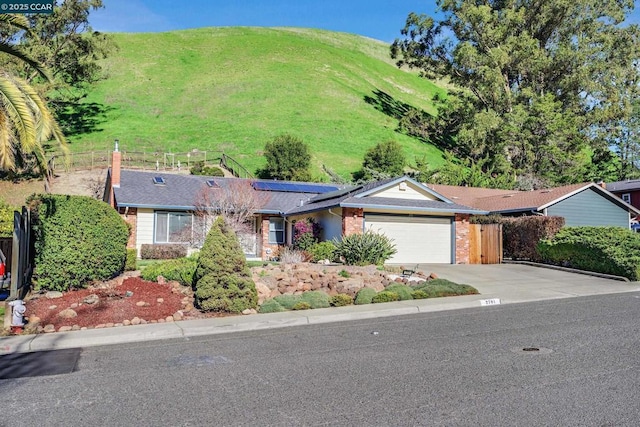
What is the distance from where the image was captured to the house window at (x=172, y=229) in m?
26.4

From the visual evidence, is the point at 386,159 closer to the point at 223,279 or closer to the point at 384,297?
the point at 384,297

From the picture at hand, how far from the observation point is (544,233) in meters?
24.3

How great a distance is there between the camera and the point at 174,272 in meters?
15.5

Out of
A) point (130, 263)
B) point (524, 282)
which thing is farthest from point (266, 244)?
point (524, 282)

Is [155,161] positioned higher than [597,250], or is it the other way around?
[155,161]

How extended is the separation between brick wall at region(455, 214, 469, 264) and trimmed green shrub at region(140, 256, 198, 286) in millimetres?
13766

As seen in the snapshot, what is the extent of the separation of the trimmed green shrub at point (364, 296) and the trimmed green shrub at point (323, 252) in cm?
728

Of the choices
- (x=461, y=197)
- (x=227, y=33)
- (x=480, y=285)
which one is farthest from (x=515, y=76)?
(x=227, y=33)

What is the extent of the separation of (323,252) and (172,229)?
885 cm

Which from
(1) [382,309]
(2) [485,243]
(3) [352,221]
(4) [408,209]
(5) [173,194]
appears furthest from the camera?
(5) [173,194]

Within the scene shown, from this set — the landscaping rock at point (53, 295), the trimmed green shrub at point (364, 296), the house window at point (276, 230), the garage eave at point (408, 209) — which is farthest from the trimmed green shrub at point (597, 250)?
the landscaping rock at point (53, 295)

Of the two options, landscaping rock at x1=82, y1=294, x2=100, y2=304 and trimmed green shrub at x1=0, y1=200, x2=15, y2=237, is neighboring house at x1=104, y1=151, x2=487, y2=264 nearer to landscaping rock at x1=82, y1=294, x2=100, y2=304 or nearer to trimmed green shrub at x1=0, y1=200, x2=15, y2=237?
trimmed green shrub at x1=0, y1=200, x2=15, y2=237

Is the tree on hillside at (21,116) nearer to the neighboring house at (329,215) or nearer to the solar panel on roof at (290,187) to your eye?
the neighboring house at (329,215)

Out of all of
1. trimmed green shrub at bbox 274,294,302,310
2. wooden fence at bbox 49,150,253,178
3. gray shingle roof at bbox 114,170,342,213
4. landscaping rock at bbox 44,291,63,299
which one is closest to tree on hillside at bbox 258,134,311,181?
wooden fence at bbox 49,150,253,178
